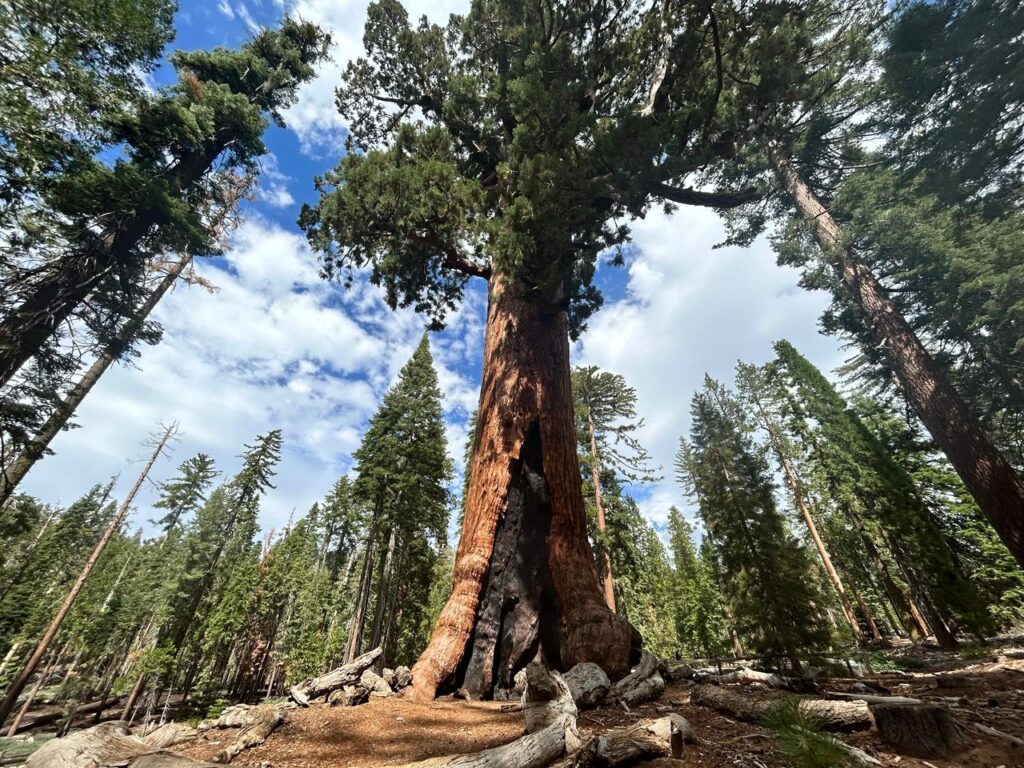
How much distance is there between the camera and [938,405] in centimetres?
728

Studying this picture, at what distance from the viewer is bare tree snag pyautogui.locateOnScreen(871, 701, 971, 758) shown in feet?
8.09

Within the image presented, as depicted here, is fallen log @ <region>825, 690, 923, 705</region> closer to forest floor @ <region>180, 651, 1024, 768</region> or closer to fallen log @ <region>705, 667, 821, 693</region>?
forest floor @ <region>180, 651, 1024, 768</region>

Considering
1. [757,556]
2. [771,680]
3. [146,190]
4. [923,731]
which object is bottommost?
[923,731]

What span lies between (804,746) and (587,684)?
3.10 meters

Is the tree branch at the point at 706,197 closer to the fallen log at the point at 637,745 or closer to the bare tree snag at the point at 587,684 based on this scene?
the bare tree snag at the point at 587,684

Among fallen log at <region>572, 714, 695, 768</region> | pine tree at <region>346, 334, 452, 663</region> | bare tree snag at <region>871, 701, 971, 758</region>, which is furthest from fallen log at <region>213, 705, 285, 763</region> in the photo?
pine tree at <region>346, 334, 452, 663</region>

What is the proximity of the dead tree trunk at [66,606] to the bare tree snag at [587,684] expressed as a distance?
26.5 meters

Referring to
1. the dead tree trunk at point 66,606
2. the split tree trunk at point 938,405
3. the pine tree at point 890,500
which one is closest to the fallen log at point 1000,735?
the split tree trunk at point 938,405

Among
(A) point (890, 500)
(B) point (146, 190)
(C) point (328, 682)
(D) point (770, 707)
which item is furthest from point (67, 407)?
(A) point (890, 500)

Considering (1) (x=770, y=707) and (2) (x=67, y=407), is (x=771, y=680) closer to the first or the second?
(1) (x=770, y=707)

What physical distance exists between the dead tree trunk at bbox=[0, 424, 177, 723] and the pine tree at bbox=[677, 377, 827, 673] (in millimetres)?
29807

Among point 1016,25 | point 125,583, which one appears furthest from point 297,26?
point 125,583

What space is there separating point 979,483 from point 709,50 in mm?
9610

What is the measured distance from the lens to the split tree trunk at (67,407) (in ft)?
30.3
